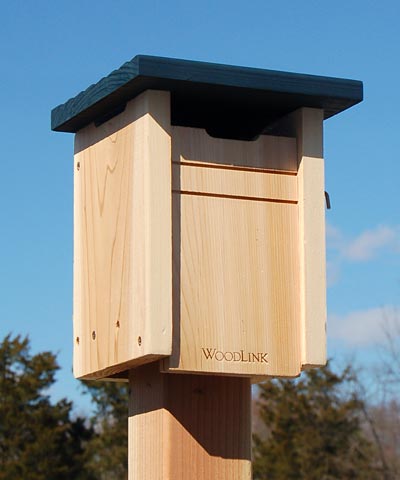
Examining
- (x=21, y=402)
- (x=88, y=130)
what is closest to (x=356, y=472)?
(x=21, y=402)

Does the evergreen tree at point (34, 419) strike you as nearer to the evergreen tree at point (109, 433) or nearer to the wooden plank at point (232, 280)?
the evergreen tree at point (109, 433)

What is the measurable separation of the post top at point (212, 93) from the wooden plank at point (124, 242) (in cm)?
5

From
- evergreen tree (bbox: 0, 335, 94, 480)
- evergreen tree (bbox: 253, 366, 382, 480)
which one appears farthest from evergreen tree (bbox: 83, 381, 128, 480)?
evergreen tree (bbox: 253, 366, 382, 480)

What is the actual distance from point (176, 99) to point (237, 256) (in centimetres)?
50

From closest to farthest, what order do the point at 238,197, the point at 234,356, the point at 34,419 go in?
the point at 234,356 < the point at 238,197 < the point at 34,419

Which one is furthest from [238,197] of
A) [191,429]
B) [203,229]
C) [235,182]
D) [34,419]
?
[34,419]

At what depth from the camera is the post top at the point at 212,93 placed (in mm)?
2861

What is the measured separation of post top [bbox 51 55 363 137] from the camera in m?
2.86

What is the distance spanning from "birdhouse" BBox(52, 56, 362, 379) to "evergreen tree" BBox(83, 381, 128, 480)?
18904 millimetres

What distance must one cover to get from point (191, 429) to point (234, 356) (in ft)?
0.72

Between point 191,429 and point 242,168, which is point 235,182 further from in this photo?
point 191,429

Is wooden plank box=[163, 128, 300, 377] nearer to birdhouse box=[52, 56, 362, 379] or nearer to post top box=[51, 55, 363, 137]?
birdhouse box=[52, 56, 362, 379]

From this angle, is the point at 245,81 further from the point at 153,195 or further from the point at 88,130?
the point at 88,130

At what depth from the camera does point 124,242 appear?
2957 millimetres
